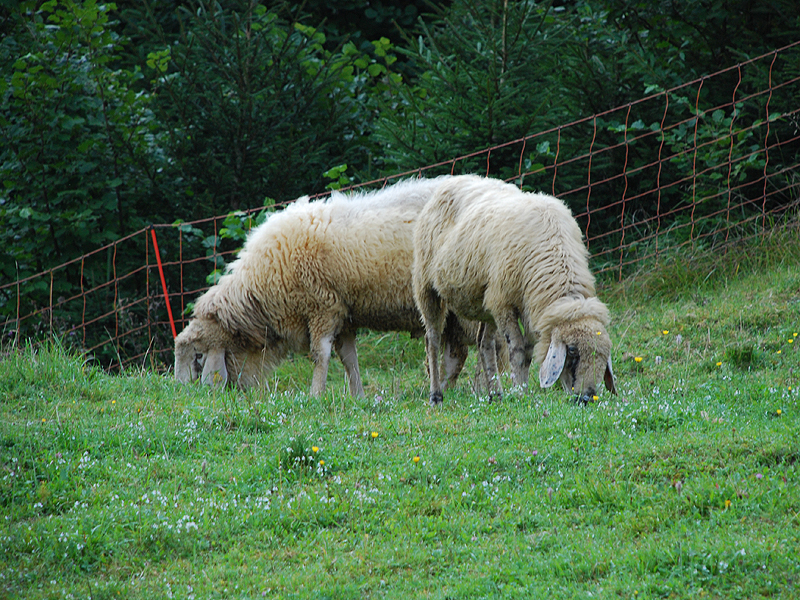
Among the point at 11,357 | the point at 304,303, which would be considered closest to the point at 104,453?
the point at 11,357

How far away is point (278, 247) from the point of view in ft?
24.2

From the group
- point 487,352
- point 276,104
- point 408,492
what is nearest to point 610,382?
point 487,352

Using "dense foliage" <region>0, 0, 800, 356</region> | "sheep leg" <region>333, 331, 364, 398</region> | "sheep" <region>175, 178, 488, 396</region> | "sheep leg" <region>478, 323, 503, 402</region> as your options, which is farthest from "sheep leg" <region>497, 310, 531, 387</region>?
"dense foliage" <region>0, 0, 800, 356</region>

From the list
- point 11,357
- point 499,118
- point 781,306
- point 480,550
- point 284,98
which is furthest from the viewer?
point 284,98

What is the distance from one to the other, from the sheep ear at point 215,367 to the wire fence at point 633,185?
1.09 meters

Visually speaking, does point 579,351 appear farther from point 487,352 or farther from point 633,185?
point 633,185

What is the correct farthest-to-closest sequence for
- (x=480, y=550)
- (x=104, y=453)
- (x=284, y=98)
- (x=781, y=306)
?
(x=284, y=98) < (x=781, y=306) < (x=104, y=453) < (x=480, y=550)

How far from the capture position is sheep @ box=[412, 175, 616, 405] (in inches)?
201

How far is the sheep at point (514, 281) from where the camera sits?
5.12 metres

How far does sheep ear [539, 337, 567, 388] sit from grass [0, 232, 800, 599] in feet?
0.67

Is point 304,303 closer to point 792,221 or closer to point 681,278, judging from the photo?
point 681,278

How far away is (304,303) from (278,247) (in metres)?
0.56

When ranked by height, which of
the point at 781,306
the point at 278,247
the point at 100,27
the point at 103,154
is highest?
the point at 100,27

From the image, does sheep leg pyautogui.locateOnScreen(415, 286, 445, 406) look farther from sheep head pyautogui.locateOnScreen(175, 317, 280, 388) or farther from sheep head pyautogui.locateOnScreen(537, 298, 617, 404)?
sheep head pyautogui.locateOnScreen(175, 317, 280, 388)
